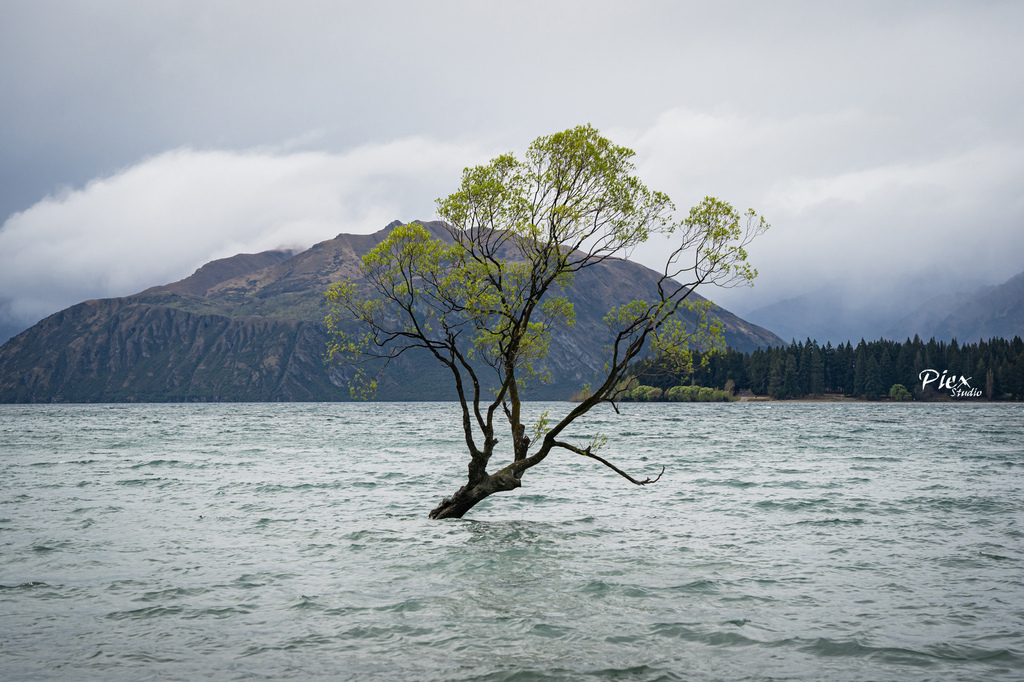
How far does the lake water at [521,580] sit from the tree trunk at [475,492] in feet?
3.18

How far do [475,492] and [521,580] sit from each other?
9.20 m

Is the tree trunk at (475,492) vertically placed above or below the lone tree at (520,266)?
below

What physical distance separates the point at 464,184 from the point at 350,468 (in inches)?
1419

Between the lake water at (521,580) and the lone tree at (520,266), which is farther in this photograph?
the lone tree at (520,266)

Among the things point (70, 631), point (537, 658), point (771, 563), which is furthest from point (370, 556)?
point (771, 563)

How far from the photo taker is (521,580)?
2180 centimetres

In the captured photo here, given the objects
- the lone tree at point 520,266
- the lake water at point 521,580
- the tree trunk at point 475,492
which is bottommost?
the lake water at point 521,580

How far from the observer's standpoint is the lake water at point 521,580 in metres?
15.1

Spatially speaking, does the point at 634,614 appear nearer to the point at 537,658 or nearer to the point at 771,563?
the point at 537,658

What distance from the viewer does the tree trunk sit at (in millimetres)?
29734

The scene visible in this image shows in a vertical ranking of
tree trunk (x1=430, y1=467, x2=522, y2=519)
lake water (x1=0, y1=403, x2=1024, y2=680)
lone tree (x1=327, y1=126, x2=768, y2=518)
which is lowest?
lake water (x1=0, y1=403, x2=1024, y2=680)

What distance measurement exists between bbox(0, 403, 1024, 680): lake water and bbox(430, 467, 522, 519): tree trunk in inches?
38.2

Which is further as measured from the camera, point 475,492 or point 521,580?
point 475,492

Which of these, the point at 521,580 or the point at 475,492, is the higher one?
the point at 475,492
